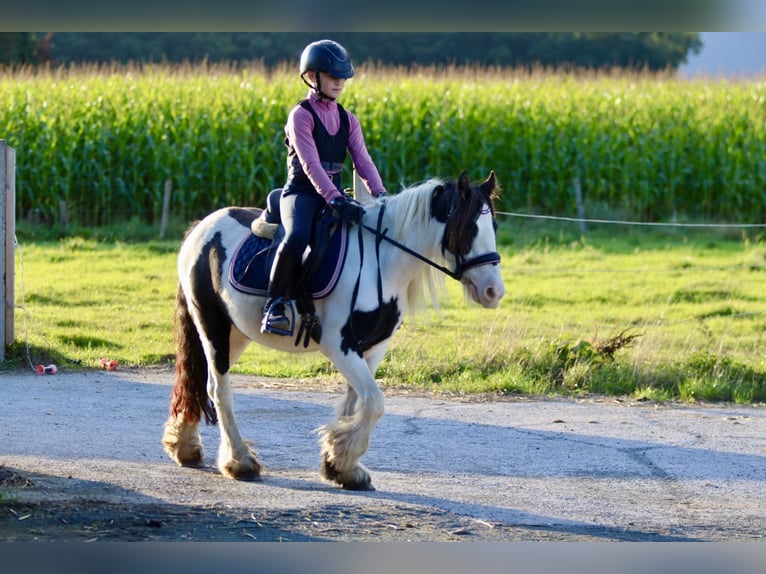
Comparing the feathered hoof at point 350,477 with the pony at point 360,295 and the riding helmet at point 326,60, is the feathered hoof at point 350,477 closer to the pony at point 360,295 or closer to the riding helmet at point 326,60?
the pony at point 360,295

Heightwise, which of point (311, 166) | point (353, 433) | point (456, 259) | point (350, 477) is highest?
point (311, 166)

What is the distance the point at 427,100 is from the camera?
21516 mm

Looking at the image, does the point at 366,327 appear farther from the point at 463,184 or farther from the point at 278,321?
the point at 463,184

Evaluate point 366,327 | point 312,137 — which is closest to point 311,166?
point 312,137

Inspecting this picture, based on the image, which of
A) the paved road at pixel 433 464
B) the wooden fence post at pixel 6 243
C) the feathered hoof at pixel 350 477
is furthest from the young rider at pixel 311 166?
the wooden fence post at pixel 6 243

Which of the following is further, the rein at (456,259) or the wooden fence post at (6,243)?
the wooden fence post at (6,243)

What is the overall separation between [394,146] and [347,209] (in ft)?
47.6

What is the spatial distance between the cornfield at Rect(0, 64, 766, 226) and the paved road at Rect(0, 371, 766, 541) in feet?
34.5

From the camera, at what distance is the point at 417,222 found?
21.4ft

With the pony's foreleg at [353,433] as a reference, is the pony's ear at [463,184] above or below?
above

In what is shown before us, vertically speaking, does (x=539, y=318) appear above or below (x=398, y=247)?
below

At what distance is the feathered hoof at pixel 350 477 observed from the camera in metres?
6.52

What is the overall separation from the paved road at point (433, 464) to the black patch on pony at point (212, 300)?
83cm

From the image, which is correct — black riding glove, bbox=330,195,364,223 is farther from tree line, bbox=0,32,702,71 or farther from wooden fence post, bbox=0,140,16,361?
tree line, bbox=0,32,702,71
